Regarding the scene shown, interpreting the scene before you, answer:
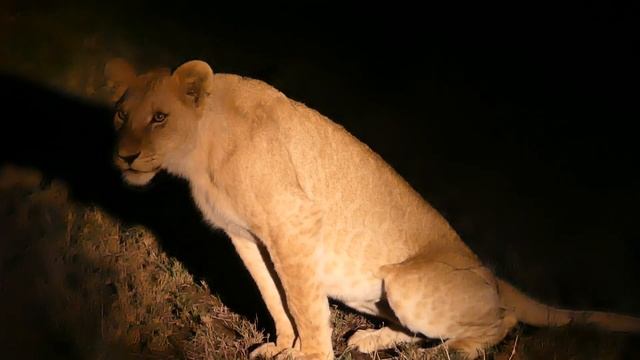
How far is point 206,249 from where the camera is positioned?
6.50 meters

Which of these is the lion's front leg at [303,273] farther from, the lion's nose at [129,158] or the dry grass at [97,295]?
the lion's nose at [129,158]

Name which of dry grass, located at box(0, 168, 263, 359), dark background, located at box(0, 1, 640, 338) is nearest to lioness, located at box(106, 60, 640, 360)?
dry grass, located at box(0, 168, 263, 359)

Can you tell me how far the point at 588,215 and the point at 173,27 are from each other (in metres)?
8.13

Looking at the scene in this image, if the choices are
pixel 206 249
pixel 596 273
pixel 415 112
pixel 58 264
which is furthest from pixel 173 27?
pixel 596 273

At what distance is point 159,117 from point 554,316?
2785 mm

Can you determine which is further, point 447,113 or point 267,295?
point 447,113

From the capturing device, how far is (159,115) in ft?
13.8

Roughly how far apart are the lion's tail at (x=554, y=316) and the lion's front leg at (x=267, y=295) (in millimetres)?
1453

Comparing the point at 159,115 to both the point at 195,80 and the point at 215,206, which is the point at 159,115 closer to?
the point at 195,80

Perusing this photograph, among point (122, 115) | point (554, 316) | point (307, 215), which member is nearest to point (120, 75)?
point (122, 115)

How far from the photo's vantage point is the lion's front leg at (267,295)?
4699 millimetres

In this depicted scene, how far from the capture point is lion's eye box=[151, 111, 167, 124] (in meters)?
4.18

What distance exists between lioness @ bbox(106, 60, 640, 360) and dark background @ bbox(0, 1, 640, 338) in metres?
1.09

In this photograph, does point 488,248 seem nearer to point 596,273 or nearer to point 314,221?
point 596,273
